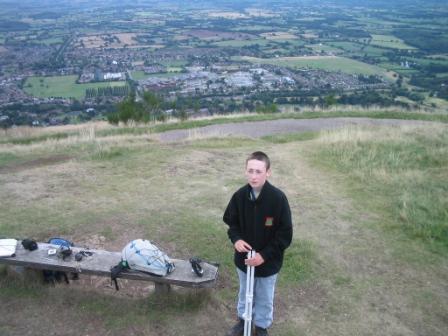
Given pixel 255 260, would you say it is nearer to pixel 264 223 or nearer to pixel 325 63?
pixel 264 223

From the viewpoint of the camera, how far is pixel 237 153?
10.6 metres

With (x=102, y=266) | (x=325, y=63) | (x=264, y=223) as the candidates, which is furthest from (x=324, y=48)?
(x=264, y=223)

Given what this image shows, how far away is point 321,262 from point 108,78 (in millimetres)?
41281

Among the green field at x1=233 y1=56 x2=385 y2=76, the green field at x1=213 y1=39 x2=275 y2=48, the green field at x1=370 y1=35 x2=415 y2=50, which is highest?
the green field at x1=370 y1=35 x2=415 y2=50

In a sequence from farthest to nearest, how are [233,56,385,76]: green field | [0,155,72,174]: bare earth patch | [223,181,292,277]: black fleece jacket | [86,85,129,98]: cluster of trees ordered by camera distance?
[233,56,385,76]: green field < [86,85,129,98]: cluster of trees < [0,155,72,174]: bare earth patch < [223,181,292,277]: black fleece jacket

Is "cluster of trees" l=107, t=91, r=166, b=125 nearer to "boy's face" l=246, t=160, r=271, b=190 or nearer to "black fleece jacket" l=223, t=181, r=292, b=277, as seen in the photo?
"black fleece jacket" l=223, t=181, r=292, b=277

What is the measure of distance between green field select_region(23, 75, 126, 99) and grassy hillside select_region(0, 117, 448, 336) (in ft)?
90.9

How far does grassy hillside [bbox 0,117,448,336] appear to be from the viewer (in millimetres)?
4477

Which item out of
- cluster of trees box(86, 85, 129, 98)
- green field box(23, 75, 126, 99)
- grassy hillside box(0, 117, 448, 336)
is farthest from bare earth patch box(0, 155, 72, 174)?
green field box(23, 75, 126, 99)

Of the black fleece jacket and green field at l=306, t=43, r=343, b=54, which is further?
green field at l=306, t=43, r=343, b=54

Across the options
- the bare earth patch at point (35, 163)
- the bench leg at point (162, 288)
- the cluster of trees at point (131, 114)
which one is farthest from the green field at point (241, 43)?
the bench leg at point (162, 288)

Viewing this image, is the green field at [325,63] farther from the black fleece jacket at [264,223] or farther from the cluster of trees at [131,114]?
the black fleece jacket at [264,223]

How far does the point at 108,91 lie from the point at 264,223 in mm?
35956

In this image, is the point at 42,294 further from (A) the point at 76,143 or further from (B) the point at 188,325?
(A) the point at 76,143
